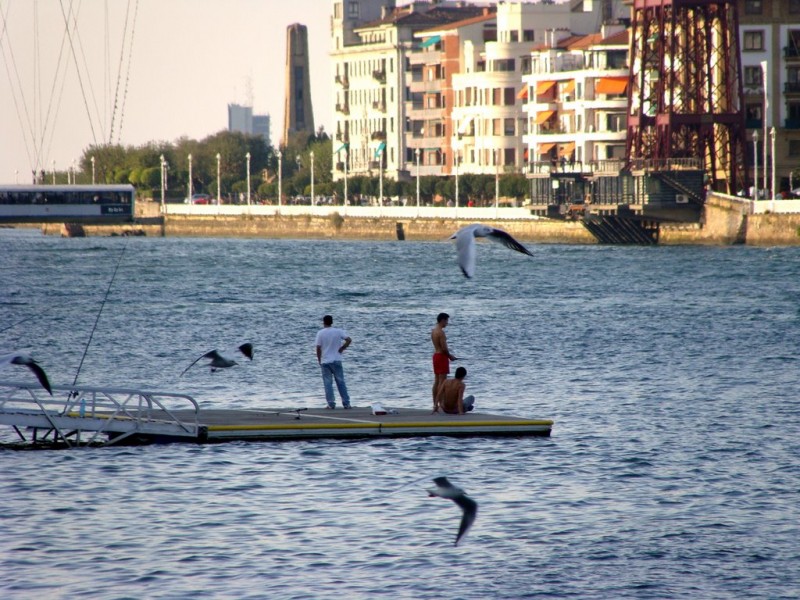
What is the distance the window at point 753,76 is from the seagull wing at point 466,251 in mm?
106557

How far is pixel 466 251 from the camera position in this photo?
73.8 feet

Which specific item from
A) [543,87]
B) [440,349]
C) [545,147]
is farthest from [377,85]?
[440,349]

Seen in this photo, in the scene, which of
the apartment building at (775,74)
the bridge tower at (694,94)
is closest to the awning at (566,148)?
the bridge tower at (694,94)

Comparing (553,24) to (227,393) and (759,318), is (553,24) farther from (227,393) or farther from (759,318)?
(227,393)

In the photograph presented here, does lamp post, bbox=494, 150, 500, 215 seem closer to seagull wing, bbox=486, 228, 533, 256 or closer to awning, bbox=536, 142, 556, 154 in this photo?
awning, bbox=536, 142, 556, 154

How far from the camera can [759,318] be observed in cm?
6406

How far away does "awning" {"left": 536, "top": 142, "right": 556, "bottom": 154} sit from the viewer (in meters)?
146

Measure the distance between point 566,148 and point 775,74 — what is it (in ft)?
73.8

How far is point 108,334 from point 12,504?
110 feet

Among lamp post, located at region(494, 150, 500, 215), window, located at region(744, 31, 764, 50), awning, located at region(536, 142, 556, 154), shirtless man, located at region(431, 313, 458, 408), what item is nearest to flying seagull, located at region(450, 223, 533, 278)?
shirtless man, located at region(431, 313, 458, 408)

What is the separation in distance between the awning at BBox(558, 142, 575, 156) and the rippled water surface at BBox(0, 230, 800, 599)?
80.7 meters

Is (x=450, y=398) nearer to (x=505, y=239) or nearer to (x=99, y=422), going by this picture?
(x=99, y=422)

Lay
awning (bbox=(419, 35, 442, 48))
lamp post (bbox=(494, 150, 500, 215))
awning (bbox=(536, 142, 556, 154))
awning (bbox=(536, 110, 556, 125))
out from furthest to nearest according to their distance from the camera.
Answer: awning (bbox=(419, 35, 442, 48)), awning (bbox=(536, 110, 556, 125)), awning (bbox=(536, 142, 556, 154)), lamp post (bbox=(494, 150, 500, 215))

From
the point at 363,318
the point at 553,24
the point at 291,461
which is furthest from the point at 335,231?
the point at 291,461
